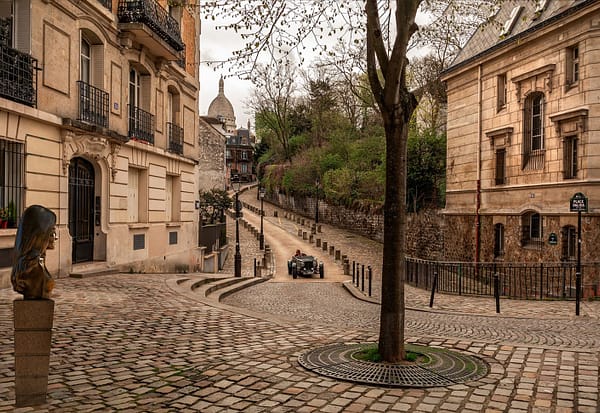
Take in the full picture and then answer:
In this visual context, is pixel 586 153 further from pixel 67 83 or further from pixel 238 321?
pixel 67 83

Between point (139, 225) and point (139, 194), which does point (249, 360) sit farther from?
point (139, 194)

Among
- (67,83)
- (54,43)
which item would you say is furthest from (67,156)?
(54,43)

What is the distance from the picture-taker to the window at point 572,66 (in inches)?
695

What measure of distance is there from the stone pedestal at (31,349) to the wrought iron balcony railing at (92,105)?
1050 centimetres

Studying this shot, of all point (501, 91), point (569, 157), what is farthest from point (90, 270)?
point (501, 91)

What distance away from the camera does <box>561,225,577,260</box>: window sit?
57.8 feet

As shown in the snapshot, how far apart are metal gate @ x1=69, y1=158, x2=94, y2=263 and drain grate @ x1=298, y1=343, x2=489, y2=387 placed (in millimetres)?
10074

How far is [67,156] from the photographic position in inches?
526

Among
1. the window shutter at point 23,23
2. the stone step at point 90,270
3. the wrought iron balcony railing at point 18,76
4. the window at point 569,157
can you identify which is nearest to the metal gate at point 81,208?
the stone step at point 90,270

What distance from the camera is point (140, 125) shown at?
17.7 metres

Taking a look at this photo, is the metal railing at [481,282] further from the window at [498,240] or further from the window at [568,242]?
the window at [498,240]

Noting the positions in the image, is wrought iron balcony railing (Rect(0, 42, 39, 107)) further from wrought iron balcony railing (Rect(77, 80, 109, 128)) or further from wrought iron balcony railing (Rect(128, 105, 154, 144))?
wrought iron balcony railing (Rect(128, 105, 154, 144))

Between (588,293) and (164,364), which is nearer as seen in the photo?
(164,364)

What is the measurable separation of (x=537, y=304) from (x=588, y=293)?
3504 millimetres
